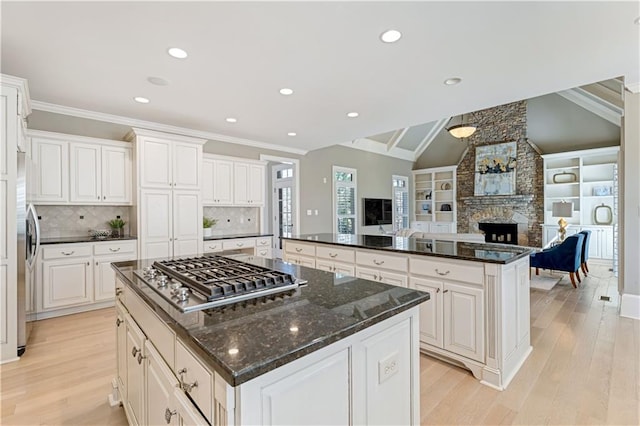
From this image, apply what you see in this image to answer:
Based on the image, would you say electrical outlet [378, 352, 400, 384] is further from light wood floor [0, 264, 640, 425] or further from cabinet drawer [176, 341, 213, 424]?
light wood floor [0, 264, 640, 425]

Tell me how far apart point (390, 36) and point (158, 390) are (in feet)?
8.70

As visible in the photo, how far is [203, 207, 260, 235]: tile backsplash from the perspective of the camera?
545 cm

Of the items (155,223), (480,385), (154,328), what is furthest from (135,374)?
(155,223)

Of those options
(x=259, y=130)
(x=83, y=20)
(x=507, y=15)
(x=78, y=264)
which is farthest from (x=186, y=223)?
(x=507, y=15)

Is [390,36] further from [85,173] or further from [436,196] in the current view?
[436,196]

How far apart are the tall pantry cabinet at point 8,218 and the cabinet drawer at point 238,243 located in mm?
2533

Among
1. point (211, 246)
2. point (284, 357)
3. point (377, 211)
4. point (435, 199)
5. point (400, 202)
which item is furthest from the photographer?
point (435, 199)

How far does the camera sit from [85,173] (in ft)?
12.8

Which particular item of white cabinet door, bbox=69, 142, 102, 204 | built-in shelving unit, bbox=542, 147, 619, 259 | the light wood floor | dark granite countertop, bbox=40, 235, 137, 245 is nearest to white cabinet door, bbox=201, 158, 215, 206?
dark granite countertop, bbox=40, 235, 137, 245

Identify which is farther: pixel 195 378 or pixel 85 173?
pixel 85 173

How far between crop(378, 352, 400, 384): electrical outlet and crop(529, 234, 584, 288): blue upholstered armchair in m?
4.75

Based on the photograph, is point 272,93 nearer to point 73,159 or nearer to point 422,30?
point 422,30

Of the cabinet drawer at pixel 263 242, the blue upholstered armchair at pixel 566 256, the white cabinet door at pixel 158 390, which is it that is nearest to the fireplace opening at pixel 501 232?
the blue upholstered armchair at pixel 566 256

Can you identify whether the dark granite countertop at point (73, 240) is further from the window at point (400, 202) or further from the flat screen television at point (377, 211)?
the window at point (400, 202)
